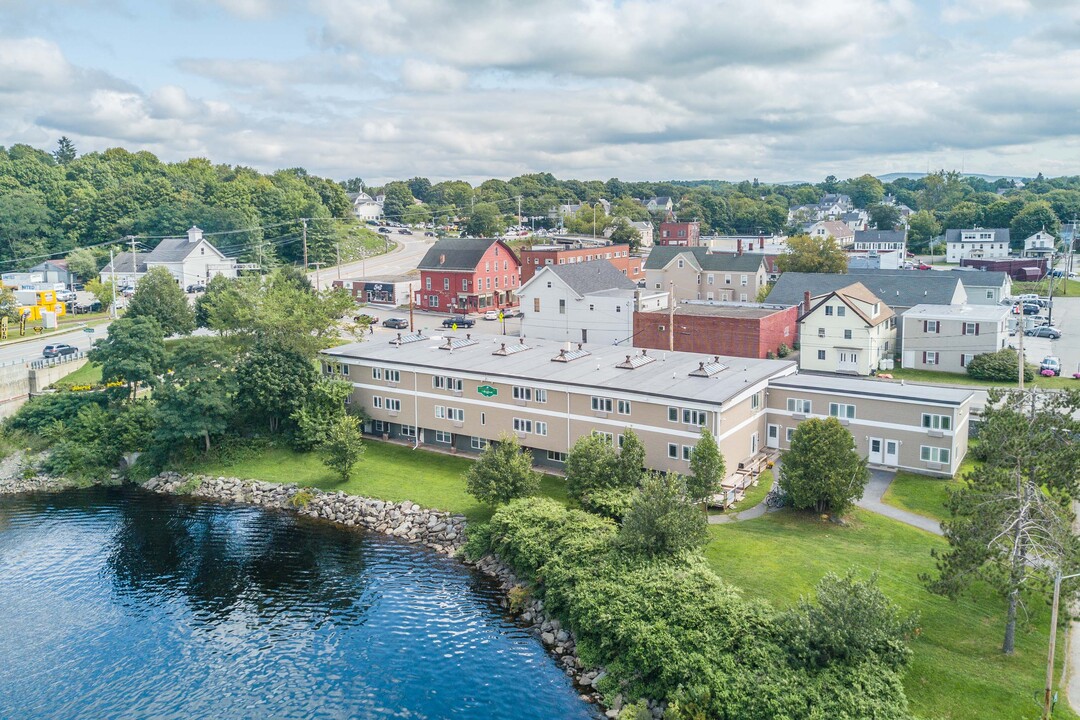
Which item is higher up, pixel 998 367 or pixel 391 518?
pixel 998 367

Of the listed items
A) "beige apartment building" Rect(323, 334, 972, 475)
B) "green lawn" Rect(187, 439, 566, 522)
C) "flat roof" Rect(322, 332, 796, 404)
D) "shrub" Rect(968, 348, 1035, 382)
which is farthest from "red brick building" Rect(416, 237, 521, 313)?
"shrub" Rect(968, 348, 1035, 382)

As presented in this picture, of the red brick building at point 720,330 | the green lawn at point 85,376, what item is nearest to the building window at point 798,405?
the red brick building at point 720,330

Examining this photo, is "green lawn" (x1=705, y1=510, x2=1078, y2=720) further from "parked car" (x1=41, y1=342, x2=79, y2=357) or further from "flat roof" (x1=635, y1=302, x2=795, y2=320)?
"parked car" (x1=41, y1=342, x2=79, y2=357)

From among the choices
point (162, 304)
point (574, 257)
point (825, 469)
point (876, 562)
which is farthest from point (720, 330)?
point (162, 304)

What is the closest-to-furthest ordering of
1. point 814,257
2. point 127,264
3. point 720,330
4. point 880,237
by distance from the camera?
point 720,330, point 814,257, point 127,264, point 880,237

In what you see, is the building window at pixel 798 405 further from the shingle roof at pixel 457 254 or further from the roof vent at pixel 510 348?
the shingle roof at pixel 457 254

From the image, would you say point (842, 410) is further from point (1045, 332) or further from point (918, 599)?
point (1045, 332)
